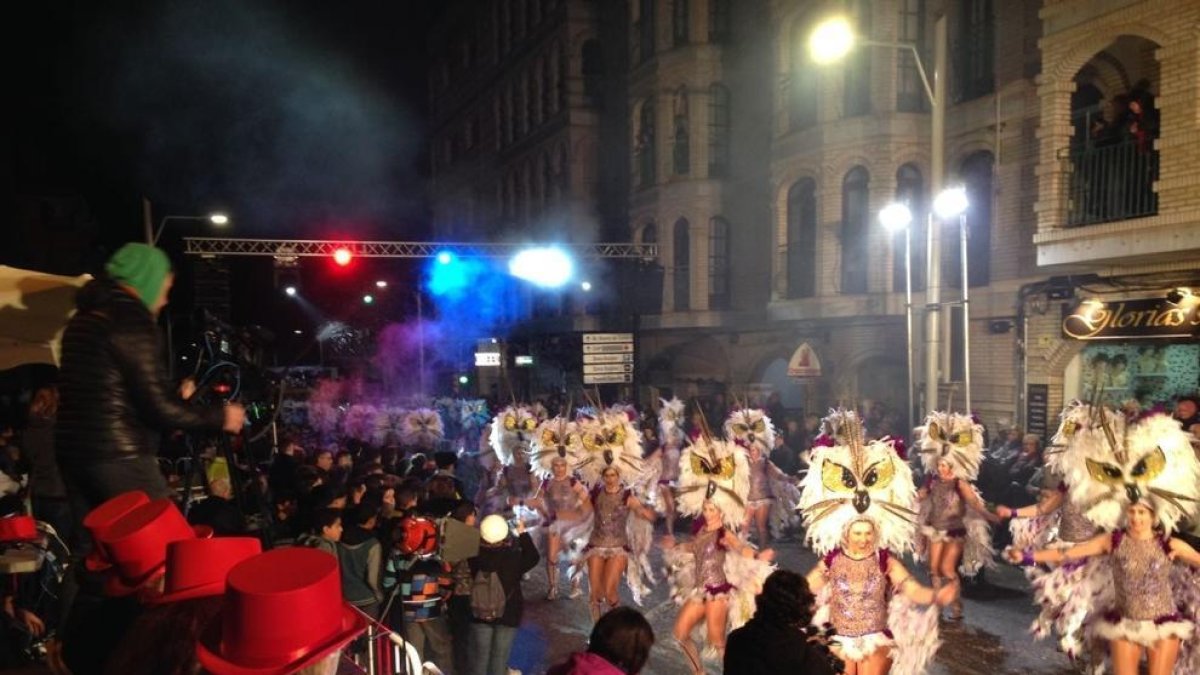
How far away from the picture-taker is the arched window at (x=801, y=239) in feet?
65.5

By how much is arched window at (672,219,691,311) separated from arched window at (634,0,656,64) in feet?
17.2

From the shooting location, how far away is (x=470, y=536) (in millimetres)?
6148

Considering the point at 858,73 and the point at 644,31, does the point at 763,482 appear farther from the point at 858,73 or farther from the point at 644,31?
the point at 644,31

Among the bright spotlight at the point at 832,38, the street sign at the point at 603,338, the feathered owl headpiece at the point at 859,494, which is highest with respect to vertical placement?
the bright spotlight at the point at 832,38

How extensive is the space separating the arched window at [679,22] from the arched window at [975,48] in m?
8.51

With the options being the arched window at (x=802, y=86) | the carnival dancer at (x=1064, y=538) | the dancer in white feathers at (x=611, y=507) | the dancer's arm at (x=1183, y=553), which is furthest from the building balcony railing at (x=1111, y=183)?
the dancer in white feathers at (x=611, y=507)

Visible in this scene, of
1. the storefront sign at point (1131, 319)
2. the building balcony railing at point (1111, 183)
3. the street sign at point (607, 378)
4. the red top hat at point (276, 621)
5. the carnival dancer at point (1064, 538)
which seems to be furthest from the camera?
the street sign at point (607, 378)

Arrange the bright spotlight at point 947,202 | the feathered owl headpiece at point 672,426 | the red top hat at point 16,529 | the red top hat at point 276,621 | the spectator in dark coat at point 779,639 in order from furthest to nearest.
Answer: the feathered owl headpiece at point 672,426, the bright spotlight at point 947,202, the red top hat at point 16,529, the spectator in dark coat at point 779,639, the red top hat at point 276,621

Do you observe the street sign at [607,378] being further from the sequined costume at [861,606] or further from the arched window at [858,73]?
the sequined costume at [861,606]

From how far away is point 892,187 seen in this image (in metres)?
17.7

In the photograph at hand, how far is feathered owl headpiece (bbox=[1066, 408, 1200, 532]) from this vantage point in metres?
5.97

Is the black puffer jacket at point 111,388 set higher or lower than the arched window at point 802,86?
lower

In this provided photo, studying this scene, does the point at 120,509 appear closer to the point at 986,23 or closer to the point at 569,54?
the point at 986,23

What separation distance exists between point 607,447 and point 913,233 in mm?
11259
